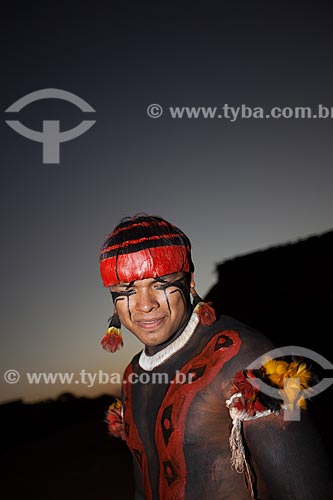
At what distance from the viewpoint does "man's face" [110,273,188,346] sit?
84.8 inches

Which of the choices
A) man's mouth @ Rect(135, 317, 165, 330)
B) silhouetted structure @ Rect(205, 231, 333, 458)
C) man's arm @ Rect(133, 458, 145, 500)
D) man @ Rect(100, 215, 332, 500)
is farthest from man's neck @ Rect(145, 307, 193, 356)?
silhouetted structure @ Rect(205, 231, 333, 458)

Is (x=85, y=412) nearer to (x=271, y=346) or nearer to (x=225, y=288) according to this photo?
(x=225, y=288)

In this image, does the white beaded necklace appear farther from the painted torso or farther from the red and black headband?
the red and black headband

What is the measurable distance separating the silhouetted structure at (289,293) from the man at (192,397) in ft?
16.4

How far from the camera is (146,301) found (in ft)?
7.03

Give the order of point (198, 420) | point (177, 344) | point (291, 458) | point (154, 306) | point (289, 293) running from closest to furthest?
point (291, 458)
point (198, 420)
point (154, 306)
point (177, 344)
point (289, 293)

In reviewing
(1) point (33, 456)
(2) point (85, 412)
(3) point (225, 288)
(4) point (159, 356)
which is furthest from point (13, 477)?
(4) point (159, 356)

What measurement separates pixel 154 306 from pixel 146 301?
0.13 ft

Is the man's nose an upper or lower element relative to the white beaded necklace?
upper

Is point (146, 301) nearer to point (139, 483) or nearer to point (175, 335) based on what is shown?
point (175, 335)

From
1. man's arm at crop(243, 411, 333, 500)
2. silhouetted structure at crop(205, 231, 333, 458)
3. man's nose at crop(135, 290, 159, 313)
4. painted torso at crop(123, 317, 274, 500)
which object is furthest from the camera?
silhouetted structure at crop(205, 231, 333, 458)

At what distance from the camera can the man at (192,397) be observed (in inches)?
71.4

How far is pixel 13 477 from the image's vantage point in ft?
27.0

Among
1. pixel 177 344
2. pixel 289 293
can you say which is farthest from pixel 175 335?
pixel 289 293
